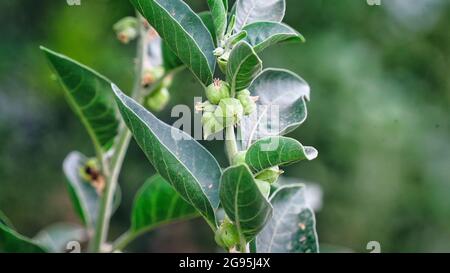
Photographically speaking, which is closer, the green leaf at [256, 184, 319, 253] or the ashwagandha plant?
the ashwagandha plant

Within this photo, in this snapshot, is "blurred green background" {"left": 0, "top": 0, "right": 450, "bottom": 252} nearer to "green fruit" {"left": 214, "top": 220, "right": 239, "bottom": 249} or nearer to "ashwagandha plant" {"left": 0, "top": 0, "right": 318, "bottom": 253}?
"ashwagandha plant" {"left": 0, "top": 0, "right": 318, "bottom": 253}

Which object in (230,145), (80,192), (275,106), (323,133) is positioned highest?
(323,133)

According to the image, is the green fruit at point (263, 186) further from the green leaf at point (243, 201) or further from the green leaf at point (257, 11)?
the green leaf at point (257, 11)

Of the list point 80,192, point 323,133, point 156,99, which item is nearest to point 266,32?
point 156,99

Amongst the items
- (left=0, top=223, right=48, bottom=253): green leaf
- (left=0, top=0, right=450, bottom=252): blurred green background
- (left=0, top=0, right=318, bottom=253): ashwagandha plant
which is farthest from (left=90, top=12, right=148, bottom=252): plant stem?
(left=0, top=0, right=450, bottom=252): blurred green background

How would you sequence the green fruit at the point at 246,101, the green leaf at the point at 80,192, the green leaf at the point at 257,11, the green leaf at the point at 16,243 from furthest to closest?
the green leaf at the point at 80,192 < the green leaf at the point at 16,243 < the green leaf at the point at 257,11 < the green fruit at the point at 246,101

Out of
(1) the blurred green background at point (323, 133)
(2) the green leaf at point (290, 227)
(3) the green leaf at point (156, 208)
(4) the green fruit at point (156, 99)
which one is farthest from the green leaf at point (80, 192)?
(1) the blurred green background at point (323, 133)

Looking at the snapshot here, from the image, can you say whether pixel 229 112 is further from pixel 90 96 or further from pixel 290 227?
pixel 90 96
